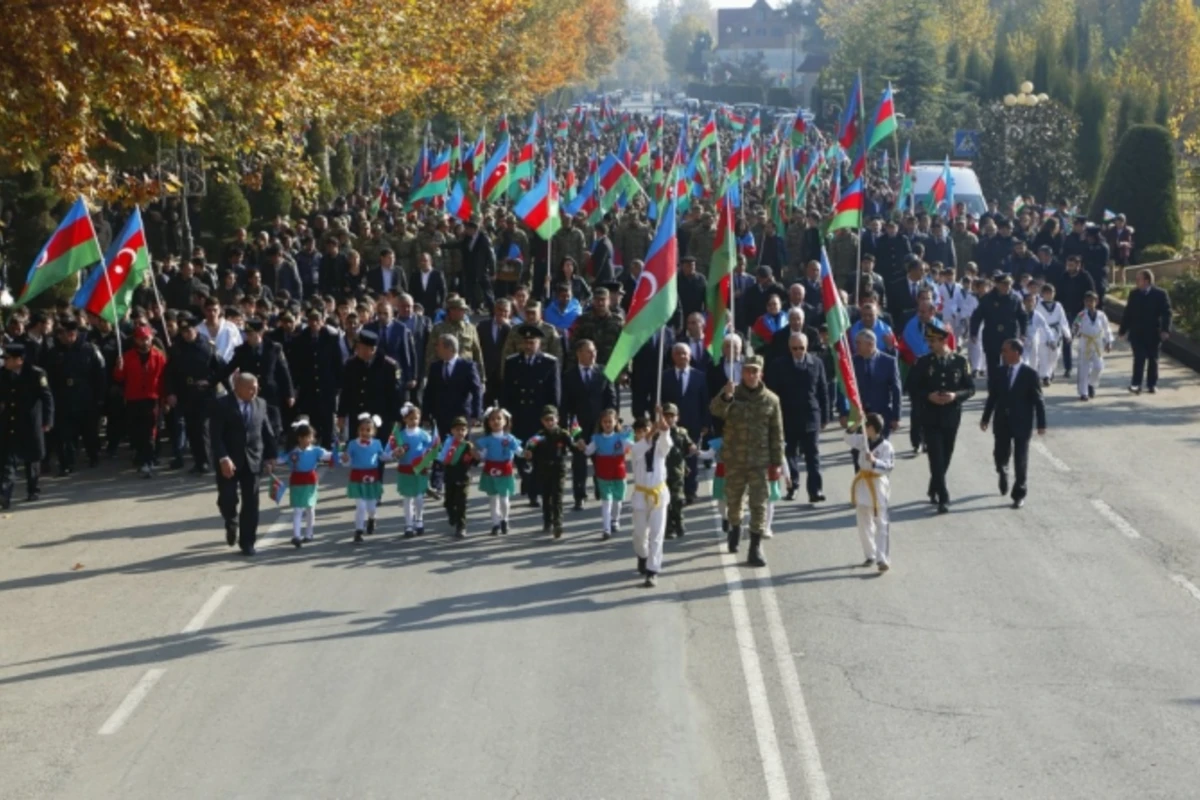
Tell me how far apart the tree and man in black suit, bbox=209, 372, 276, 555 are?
2844 centimetres

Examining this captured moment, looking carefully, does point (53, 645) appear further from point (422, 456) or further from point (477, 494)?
point (477, 494)

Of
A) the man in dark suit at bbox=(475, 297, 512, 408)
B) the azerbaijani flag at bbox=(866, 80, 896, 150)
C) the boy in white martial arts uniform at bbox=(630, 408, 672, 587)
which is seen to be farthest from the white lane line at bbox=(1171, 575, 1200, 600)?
the azerbaijani flag at bbox=(866, 80, 896, 150)

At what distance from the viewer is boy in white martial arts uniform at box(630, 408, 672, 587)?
14.8 metres

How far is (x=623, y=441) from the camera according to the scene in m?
16.5

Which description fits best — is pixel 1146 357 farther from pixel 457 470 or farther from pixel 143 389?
pixel 143 389

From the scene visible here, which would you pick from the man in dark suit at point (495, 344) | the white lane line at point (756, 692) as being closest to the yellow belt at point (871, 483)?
the white lane line at point (756, 692)

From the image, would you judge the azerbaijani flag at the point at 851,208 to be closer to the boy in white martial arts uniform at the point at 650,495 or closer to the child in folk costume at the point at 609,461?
the child in folk costume at the point at 609,461

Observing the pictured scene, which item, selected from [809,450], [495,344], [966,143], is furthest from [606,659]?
[966,143]

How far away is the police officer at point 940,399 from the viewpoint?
17625 mm

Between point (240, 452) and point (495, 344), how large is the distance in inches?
182

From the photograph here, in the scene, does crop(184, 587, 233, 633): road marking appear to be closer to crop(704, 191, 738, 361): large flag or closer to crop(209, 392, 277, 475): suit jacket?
crop(209, 392, 277, 475): suit jacket

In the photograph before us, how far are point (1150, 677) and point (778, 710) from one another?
247cm

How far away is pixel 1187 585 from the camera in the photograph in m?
14.9

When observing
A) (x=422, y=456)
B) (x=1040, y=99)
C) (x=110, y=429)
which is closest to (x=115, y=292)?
(x=110, y=429)
